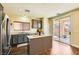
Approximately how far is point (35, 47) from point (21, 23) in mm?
1325

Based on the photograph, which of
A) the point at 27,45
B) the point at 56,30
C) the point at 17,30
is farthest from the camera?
the point at 27,45

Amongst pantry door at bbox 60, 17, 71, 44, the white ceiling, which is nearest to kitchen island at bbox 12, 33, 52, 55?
pantry door at bbox 60, 17, 71, 44

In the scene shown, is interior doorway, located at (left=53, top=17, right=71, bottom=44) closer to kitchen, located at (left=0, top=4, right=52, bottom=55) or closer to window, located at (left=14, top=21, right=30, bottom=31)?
kitchen, located at (left=0, top=4, right=52, bottom=55)

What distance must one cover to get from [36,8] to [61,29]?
94cm

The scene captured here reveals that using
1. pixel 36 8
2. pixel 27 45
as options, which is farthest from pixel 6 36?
pixel 36 8

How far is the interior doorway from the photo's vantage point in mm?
2963

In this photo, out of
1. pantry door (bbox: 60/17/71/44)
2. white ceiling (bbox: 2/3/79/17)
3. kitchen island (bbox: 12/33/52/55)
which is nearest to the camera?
white ceiling (bbox: 2/3/79/17)

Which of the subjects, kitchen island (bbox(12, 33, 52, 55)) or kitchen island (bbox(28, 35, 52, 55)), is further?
kitchen island (bbox(28, 35, 52, 55))

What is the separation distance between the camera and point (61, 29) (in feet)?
9.62

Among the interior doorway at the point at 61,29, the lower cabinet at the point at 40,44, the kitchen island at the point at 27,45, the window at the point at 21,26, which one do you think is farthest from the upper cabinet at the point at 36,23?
the lower cabinet at the point at 40,44

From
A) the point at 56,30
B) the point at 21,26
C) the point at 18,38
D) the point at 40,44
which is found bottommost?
the point at 40,44

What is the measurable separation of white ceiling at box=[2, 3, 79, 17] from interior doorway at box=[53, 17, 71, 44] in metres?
0.30

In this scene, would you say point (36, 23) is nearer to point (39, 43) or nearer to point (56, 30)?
point (56, 30)

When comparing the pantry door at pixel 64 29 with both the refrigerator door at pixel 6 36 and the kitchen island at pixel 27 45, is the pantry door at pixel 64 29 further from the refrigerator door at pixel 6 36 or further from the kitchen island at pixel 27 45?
the refrigerator door at pixel 6 36
